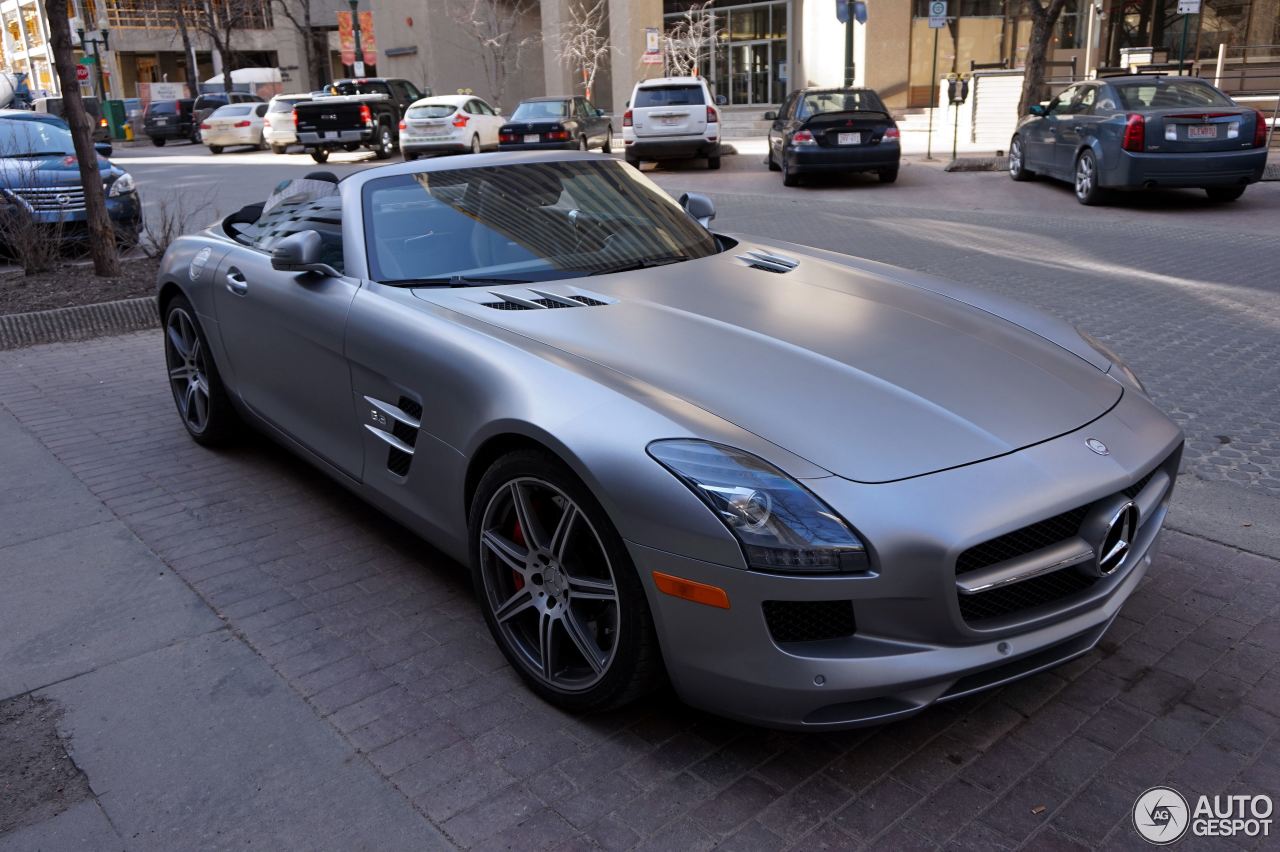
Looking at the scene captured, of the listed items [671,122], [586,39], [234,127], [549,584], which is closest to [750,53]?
[586,39]

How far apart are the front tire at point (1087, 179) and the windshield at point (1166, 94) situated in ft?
2.54

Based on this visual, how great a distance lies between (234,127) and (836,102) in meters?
21.4

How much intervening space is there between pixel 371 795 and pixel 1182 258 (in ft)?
30.8

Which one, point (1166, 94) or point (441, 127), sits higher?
point (1166, 94)

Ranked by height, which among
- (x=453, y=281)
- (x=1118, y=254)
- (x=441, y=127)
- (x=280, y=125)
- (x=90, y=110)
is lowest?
(x=1118, y=254)

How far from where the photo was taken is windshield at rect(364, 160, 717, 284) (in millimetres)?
3918

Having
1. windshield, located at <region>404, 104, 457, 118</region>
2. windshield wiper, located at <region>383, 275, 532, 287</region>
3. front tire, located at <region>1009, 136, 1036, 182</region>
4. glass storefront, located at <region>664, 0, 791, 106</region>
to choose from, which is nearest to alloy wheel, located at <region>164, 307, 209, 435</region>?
windshield wiper, located at <region>383, 275, 532, 287</region>

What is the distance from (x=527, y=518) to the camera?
2930 mm

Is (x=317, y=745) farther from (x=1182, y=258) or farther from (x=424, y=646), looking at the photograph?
(x=1182, y=258)

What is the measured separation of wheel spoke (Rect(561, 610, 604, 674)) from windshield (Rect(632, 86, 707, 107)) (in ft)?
62.4

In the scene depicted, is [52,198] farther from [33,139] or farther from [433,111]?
[433,111]

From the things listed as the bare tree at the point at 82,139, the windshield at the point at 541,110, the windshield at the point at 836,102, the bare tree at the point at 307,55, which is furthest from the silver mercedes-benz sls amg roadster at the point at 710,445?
the bare tree at the point at 307,55

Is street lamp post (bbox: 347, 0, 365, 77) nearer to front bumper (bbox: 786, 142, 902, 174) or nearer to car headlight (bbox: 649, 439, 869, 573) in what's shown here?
front bumper (bbox: 786, 142, 902, 174)

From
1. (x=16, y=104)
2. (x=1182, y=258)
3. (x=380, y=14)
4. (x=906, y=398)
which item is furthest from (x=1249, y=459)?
(x=380, y=14)
